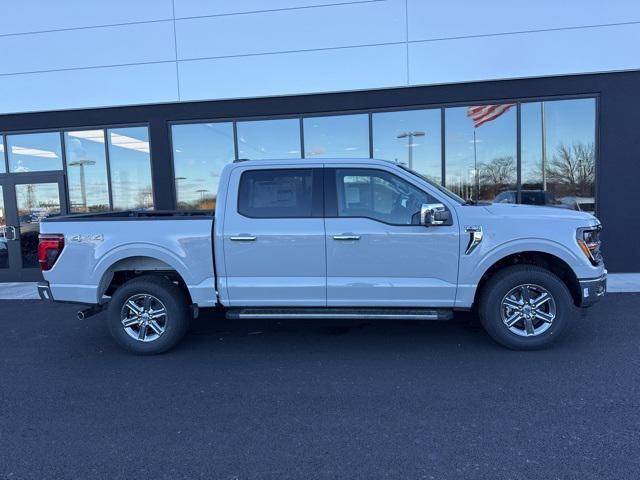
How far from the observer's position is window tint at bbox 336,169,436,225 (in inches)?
187

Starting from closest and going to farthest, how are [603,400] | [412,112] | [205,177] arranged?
1. [603,400]
2. [412,112]
3. [205,177]

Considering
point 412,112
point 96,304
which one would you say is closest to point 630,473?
point 96,304

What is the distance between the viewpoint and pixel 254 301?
194 inches

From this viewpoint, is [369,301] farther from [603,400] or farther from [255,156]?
[255,156]

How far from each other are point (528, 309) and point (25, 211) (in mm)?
10380

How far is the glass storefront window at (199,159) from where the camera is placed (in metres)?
9.87

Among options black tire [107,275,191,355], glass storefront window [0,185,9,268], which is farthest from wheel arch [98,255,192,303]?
glass storefront window [0,185,9,268]

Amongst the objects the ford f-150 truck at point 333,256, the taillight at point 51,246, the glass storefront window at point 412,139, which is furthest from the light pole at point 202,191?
the taillight at point 51,246

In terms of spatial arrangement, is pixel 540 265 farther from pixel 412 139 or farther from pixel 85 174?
pixel 85 174

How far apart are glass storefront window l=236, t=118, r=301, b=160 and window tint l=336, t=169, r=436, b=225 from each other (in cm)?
500

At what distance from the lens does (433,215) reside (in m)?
4.50

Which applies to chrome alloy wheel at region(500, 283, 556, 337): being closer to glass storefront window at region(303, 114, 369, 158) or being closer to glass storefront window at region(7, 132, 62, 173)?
glass storefront window at region(303, 114, 369, 158)

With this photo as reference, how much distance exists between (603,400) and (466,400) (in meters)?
1.07

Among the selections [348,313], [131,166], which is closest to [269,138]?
[131,166]
